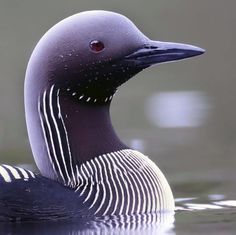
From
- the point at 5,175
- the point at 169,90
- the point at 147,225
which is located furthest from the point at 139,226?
the point at 169,90

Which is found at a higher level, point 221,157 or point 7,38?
point 7,38

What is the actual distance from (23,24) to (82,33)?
828 cm

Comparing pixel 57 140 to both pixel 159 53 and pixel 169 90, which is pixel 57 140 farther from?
pixel 169 90

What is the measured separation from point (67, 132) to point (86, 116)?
0.36ft

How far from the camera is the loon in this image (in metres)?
6.43

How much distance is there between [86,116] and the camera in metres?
6.57

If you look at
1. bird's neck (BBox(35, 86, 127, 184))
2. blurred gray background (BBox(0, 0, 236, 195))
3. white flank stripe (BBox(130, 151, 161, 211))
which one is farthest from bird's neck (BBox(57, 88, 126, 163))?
blurred gray background (BBox(0, 0, 236, 195))

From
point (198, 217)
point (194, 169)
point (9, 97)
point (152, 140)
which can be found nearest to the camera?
point (198, 217)

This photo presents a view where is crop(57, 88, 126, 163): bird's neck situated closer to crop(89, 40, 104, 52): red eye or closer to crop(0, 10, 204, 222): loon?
crop(0, 10, 204, 222): loon

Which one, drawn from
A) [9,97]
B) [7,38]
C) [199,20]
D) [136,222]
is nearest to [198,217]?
[136,222]

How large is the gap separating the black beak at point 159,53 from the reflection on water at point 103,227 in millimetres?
685

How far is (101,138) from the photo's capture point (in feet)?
21.7

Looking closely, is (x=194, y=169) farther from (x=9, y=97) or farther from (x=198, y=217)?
(x=9, y=97)

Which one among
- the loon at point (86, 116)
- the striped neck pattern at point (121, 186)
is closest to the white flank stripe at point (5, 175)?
the loon at point (86, 116)
